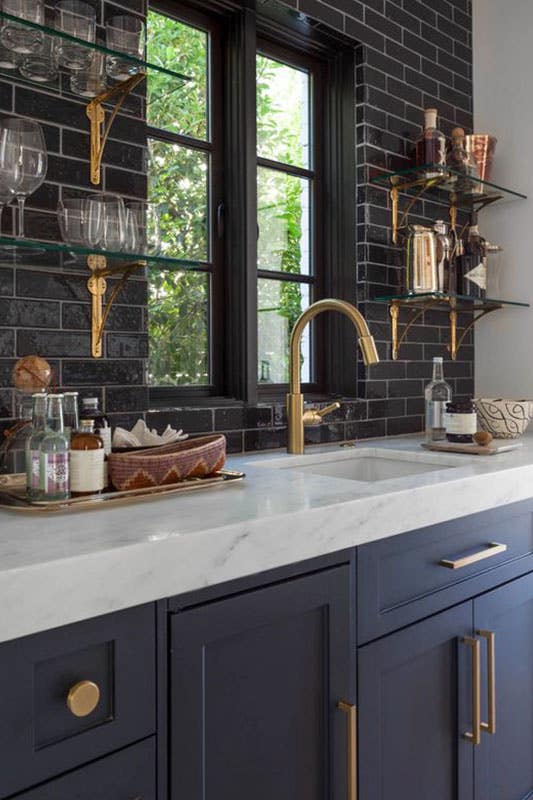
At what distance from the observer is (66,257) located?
1.55 meters

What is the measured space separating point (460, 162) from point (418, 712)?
1.89 m

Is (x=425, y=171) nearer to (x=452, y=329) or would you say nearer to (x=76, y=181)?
(x=452, y=329)

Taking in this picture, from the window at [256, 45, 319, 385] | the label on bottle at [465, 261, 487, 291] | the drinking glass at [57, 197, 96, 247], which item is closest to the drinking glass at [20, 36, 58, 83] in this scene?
the drinking glass at [57, 197, 96, 247]

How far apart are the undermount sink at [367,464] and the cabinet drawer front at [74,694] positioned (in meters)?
1.01

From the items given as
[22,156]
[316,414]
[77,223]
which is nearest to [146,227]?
[77,223]

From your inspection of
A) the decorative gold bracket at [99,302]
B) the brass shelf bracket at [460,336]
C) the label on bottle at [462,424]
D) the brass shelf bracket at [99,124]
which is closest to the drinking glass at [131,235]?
the decorative gold bracket at [99,302]

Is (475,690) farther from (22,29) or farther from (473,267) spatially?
(22,29)

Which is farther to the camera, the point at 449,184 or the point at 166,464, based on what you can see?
the point at 449,184

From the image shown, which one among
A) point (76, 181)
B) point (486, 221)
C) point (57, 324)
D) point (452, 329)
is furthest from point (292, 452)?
point (486, 221)

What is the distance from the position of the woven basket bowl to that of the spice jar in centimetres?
92

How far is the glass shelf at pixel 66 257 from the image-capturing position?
4.76 ft

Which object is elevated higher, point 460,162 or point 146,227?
point 460,162

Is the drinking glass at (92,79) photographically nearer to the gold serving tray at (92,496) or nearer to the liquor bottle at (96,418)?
the liquor bottle at (96,418)

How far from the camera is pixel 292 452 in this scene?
2125 millimetres
